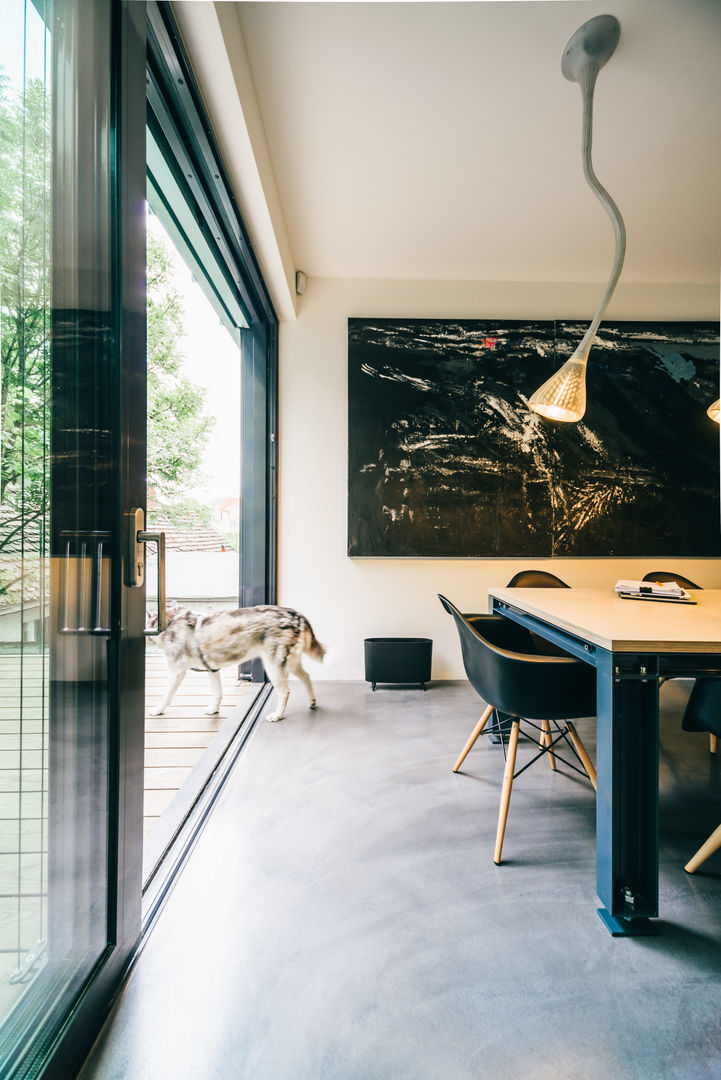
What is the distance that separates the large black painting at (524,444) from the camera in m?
3.36

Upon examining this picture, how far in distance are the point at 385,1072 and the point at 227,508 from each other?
2.56m

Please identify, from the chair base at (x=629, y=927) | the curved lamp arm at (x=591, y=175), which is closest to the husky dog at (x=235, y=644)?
the chair base at (x=629, y=927)

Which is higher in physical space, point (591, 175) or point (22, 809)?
point (591, 175)

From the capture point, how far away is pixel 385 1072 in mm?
907

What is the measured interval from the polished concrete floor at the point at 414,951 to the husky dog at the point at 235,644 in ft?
2.14

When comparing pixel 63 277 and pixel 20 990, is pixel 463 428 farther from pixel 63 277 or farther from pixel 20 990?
pixel 20 990

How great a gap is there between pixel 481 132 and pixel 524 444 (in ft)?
5.81

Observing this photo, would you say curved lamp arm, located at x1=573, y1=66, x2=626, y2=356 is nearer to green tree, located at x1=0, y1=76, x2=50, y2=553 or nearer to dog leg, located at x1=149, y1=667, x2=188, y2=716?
green tree, located at x1=0, y1=76, x2=50, y2=553

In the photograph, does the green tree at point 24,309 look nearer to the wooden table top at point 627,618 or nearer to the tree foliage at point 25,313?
the tree foliage at point 25,313

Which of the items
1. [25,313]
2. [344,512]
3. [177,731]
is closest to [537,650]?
[344,512]

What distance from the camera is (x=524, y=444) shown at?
3.39m

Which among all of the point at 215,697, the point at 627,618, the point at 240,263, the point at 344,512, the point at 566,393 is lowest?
the point at 215,697

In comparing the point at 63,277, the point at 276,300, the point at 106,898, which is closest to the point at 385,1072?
the point at 106,898

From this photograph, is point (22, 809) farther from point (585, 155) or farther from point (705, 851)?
point (585, 155)
